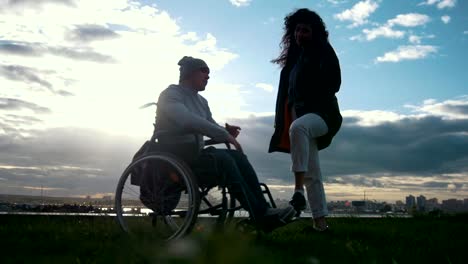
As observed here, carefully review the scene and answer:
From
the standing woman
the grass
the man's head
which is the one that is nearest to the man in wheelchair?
the man's head

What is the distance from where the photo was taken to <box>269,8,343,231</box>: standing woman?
5211mm

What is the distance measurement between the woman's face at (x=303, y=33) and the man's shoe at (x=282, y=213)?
2.06 meters

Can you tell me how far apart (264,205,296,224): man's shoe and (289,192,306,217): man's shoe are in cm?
51

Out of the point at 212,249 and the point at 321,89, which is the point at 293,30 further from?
the point at 212,249

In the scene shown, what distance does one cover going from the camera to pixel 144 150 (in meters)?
4.71

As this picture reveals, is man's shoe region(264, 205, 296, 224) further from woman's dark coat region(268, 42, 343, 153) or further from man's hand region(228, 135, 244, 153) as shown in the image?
woman's dark coat region(268, 42, 343, 153)

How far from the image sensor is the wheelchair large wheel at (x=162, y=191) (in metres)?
4.20

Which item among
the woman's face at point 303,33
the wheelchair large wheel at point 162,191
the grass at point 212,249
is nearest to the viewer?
the grass at point 212,249

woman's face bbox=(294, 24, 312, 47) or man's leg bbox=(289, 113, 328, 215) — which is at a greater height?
woman's face bbox=(294, 24, 312, 47)

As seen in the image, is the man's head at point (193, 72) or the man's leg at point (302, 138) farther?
the man's leg at point (302, 138)

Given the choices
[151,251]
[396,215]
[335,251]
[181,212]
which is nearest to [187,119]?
[181,212]

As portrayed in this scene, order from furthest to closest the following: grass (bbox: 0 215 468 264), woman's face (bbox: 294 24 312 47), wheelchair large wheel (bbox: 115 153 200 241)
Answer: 1. woman's face (bbox: 294 24 312 47)
2. wheelchair large wheel (bbox: 115 153 200 241)
3. grass (bbox: 0 215 468 264)

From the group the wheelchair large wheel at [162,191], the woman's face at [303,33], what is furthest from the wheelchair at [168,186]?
the woman's face at [303,33]

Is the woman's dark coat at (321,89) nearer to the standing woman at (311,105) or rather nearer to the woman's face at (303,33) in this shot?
the standing woman at (311,105)
